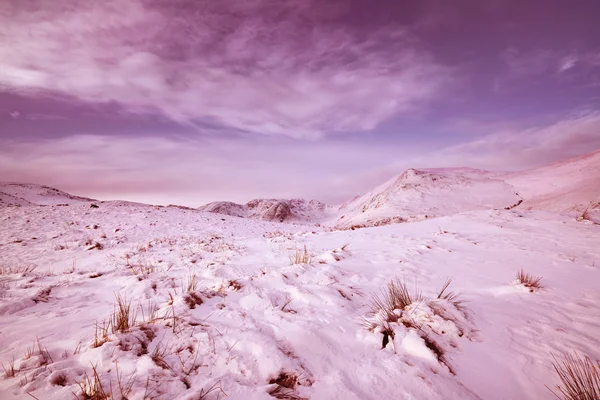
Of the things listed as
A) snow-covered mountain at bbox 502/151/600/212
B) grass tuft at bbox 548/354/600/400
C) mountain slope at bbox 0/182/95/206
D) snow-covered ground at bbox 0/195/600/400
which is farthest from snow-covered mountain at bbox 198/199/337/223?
grass tuft at bbox 548/354/600/400

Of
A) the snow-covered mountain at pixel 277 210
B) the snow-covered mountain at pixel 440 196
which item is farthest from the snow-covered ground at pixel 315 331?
the snow-covered mountain at pixel 277 210

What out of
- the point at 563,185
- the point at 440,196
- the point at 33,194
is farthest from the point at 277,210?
the point at 563,185

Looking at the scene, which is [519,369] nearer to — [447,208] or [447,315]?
[447,315]

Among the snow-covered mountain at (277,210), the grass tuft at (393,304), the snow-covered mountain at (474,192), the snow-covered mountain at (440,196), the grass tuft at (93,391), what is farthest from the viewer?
the snow-covered mountain at (277,210)

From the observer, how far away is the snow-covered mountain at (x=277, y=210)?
141 ft

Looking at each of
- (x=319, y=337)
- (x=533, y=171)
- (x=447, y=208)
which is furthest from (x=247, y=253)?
(x=533, y=171)

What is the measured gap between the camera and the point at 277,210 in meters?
43.8

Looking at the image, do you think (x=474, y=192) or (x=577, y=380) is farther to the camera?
(x=474, y=192)

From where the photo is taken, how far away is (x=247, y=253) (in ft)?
22.8

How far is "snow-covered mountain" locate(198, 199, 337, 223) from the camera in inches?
1693

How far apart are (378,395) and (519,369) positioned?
1.15 meters

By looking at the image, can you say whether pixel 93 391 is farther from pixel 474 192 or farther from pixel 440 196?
pixel 474 192

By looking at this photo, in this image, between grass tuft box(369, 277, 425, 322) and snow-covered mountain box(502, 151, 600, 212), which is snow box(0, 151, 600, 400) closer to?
grass tuft box(369, 277, 425, 322)

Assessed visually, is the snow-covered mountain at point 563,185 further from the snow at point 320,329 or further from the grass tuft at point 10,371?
the grass tuft at point 10,371
